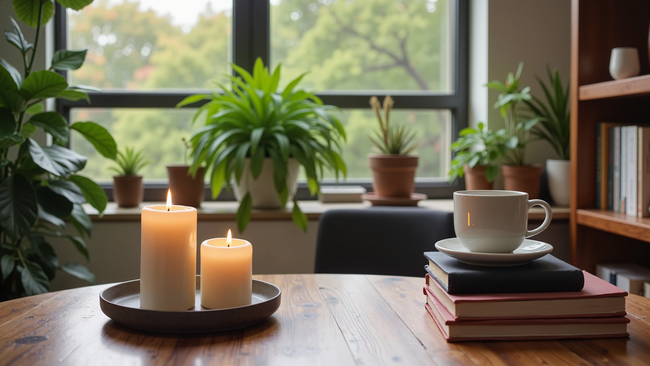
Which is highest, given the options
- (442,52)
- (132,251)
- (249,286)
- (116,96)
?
(442,52)

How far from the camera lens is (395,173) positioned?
2.35 meters

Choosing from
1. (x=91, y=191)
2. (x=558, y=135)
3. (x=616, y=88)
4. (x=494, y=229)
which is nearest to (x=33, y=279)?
(x=91, y=191)

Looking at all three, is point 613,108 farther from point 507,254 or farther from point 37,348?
point 37,348

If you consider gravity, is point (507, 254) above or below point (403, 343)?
above

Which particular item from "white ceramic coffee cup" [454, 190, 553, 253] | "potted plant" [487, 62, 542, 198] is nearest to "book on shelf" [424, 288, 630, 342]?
"white ceramic coffee cup" [454, 190, 553, 253]

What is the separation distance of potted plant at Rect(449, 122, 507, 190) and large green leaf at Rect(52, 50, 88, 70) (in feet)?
4.99

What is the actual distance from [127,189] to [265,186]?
59cm

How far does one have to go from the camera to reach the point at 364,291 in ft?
3.55

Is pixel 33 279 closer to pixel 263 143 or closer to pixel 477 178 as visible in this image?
pixel 263 143

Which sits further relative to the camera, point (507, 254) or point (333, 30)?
point (333, 30)

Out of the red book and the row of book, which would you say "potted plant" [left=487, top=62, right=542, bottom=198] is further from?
the red book

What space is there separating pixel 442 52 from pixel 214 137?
1294 millimetres

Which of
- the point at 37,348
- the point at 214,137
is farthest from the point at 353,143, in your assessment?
the point at 37,348

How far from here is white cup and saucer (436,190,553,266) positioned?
0.84 m
